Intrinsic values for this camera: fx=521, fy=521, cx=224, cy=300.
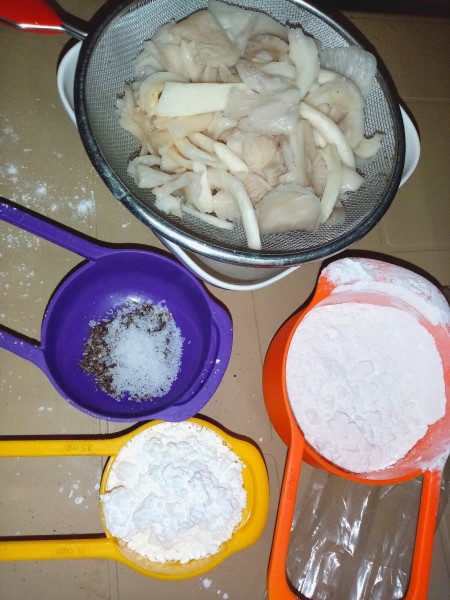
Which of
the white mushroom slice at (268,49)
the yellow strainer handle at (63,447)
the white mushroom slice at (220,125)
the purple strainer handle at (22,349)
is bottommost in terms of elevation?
the yellow strainer handle at (63,447)

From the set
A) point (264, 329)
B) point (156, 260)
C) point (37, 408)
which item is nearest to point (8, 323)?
point (37, 408)

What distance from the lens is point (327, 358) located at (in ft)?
2.83

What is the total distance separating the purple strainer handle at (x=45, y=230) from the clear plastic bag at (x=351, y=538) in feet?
1.68

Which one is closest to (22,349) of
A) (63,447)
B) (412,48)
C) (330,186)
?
(63,447)

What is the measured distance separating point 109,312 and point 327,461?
446 mm

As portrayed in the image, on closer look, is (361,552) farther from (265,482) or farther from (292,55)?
(292,55)

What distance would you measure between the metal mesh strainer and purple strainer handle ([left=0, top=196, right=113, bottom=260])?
132 mm

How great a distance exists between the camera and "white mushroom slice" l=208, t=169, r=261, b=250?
2.45 ft

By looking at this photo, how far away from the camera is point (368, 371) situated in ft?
2.87

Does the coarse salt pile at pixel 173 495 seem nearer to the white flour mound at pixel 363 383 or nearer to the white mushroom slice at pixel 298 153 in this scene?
the white flour mound at pixel 363 383

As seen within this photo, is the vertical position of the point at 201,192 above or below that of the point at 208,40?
below

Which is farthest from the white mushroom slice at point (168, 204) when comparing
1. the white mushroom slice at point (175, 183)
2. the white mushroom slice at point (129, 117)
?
the white mushroom slice at point (129, 117)

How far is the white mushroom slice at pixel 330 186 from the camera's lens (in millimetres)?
778

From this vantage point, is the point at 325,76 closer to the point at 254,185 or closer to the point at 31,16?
the point at 254,185
